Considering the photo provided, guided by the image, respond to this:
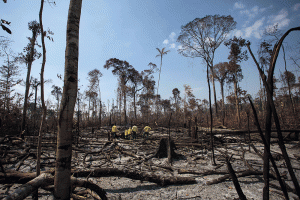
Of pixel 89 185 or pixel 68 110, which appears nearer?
pixel 68 110

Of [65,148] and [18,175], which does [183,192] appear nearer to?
[65,148]

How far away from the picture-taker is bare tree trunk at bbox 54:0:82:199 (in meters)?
1.92

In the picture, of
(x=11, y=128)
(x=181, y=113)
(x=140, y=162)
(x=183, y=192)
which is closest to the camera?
(x=183, y=192)

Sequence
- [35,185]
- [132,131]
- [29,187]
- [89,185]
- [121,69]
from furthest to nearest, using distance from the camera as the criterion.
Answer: [121,69] → [132,131] → [89,185] → [35,185] → [29,187]

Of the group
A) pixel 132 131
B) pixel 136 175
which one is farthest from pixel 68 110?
pixel 132 131

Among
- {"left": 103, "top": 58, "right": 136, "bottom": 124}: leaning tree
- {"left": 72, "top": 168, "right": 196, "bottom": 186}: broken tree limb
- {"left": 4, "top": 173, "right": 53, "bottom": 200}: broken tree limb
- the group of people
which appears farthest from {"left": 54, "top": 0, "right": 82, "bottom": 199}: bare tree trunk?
{"left": 103, "top": 58, "right": 136, "bottom": 124}: leaning tree

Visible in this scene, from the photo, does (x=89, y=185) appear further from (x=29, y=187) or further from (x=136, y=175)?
(x=136, y=175)

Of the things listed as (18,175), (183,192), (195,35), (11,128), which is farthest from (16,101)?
(195,35)

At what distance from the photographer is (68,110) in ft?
6.63

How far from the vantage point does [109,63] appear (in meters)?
27.8

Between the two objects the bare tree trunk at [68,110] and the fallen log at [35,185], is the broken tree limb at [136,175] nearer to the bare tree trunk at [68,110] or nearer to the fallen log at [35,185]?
the fallen log at [35,185]

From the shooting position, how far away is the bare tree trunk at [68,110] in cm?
192

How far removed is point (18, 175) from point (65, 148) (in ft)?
6.08

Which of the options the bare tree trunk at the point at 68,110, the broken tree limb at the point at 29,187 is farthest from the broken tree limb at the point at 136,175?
the bare tree trunk at the point at 68,110
